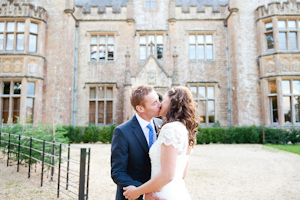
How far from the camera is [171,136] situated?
165 centimetres

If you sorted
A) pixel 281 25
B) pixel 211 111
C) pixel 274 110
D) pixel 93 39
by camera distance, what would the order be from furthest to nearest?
pixel 93 39
pixel 211 111
pixel 281 25
pixel 274 110

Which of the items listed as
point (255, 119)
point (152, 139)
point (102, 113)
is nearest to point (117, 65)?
point (102, 113)

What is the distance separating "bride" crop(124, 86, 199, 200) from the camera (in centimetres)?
164

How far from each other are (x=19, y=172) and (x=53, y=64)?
8932 millimetres

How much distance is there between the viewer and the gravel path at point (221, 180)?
4.46 metres

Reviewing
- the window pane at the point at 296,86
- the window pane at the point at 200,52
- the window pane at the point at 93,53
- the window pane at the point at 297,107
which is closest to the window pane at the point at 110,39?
the window pane at the point at 93,53

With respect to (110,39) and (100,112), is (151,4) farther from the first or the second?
(100,112)

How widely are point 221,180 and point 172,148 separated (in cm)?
450

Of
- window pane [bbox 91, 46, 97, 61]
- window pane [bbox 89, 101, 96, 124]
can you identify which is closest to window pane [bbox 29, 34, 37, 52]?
window pane [bbox 91, 46, 97, 61]

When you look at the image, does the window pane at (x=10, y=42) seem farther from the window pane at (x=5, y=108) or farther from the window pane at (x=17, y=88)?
the window pane at (x=5, y=108)

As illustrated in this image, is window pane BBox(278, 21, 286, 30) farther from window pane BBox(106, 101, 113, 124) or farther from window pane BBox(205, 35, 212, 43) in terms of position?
window pane BBox(106, 101, 113, 124)

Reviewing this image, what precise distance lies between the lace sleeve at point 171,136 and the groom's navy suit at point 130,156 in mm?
375

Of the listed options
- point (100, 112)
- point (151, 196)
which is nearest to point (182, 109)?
point (151, 196)

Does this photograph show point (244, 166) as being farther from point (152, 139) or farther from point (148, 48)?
point (148, 48)
